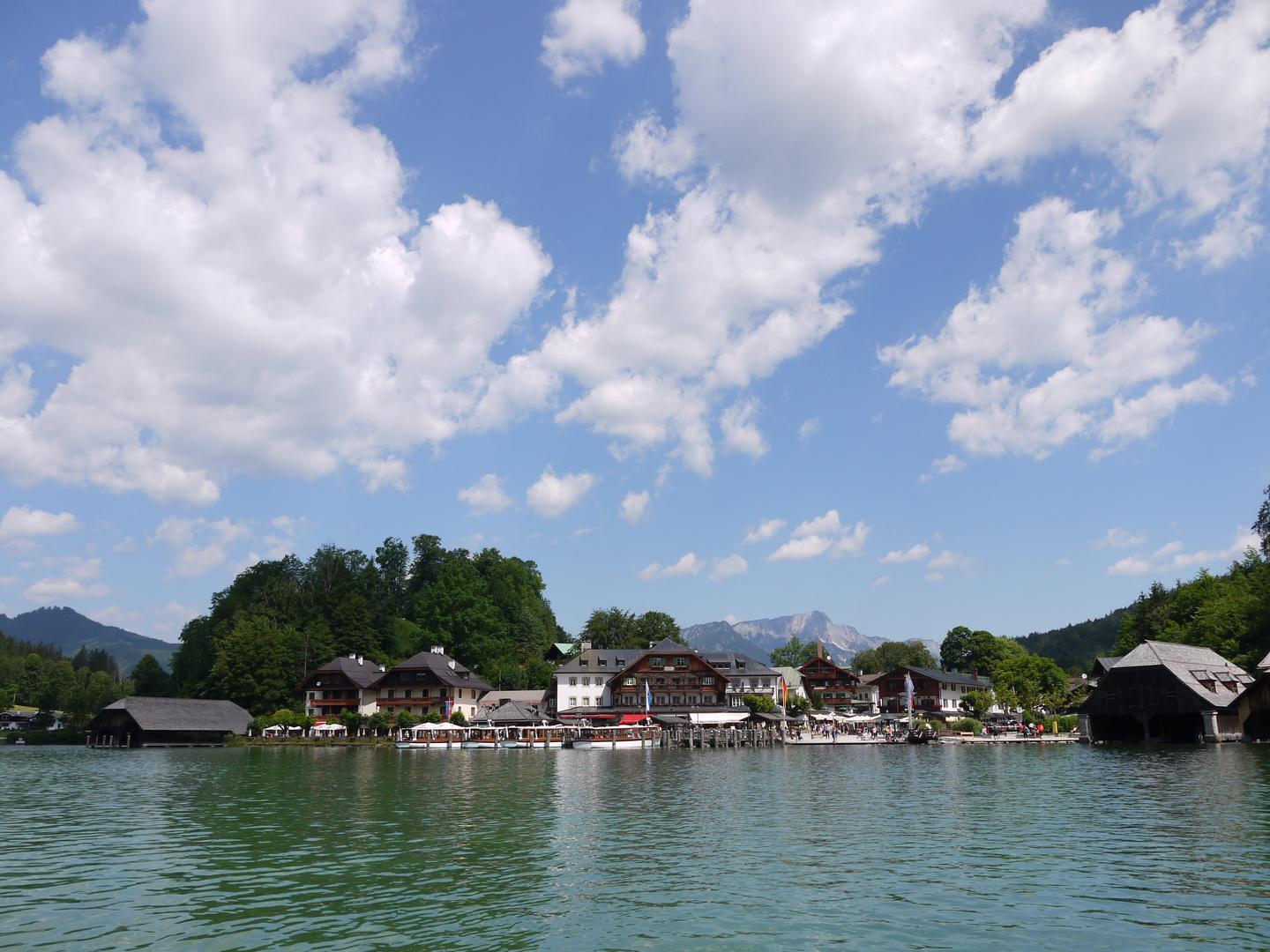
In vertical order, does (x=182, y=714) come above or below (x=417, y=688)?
below

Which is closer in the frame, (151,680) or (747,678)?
(747,678)

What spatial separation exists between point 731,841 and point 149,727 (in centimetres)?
8854

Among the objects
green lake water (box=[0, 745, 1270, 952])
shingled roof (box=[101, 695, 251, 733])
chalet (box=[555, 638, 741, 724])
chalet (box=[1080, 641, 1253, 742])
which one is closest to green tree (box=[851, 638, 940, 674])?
chalet (box=[555, 638, 741, 724])

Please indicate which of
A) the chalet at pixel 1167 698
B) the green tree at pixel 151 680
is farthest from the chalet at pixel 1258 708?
the green tree at pixel 151 680

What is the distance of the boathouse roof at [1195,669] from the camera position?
73438 millimetres

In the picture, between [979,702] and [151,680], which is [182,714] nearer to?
[151,680]

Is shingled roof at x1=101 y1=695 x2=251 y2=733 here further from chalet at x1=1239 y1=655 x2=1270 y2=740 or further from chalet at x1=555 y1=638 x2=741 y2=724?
chalet at x1=1239 y1=655 x2=1270 y2=740

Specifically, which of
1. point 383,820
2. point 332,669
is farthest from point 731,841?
point 332,669

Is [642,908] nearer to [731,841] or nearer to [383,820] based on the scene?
[731,841]

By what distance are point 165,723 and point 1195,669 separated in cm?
10722

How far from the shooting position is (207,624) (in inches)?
4892

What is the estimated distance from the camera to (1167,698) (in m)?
74.5

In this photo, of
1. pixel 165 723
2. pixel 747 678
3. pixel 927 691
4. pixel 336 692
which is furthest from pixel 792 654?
pixel 165 723

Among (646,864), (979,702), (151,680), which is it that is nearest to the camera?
(646,864)
